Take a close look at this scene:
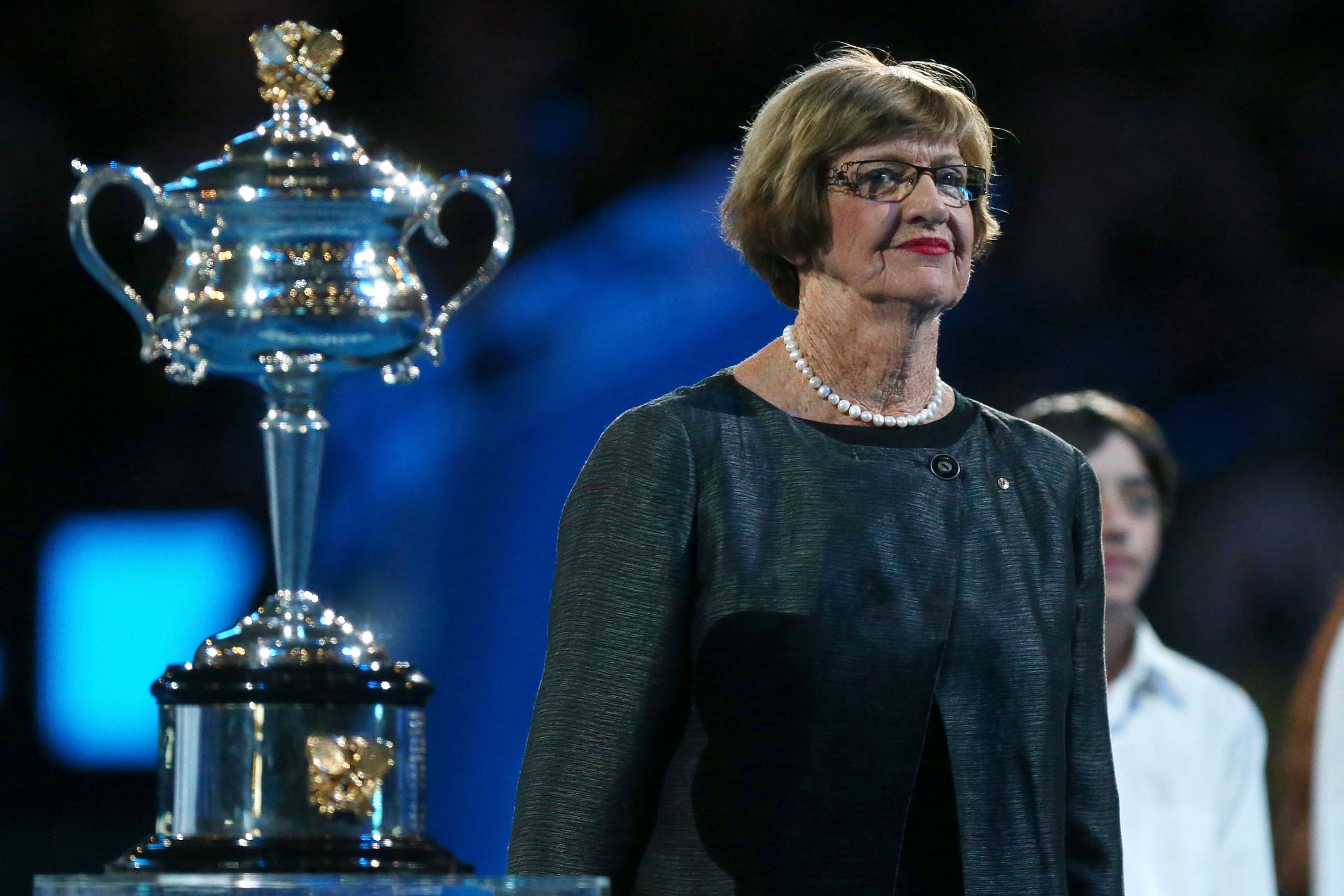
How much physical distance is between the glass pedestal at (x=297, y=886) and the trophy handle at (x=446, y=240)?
506 millimetres

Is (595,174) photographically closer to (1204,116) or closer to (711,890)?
(1204,116)

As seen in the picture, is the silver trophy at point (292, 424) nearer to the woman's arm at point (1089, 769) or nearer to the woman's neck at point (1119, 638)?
the woman's arm at point (1089, 769)

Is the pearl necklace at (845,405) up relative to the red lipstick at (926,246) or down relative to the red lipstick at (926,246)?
down

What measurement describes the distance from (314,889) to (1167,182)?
10.9 feet

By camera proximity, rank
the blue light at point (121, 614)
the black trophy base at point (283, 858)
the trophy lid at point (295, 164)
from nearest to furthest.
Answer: the black trophy base at point (283, 858)
the trophy lid at point (295, 164)
the blue light at point (121, 614)

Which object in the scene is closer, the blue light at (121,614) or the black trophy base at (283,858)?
the black trophy base at (283,858)

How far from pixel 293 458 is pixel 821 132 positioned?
50 centimetres

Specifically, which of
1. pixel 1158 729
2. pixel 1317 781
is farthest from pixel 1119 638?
pixel 1317 781

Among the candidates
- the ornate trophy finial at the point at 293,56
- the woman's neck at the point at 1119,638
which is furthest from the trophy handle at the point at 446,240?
the woman's neck at the point at 1119,638

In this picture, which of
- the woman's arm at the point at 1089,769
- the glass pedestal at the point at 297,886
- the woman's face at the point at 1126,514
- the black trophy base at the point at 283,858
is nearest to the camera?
the glass pedestal at the point at 297,886

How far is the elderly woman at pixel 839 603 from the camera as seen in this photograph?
1496 millimetres

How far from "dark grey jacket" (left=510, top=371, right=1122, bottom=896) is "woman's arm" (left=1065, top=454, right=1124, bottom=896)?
1.5 inches

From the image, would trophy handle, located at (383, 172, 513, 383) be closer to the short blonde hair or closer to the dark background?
the short blonde hair

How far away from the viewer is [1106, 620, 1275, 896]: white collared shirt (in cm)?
295
